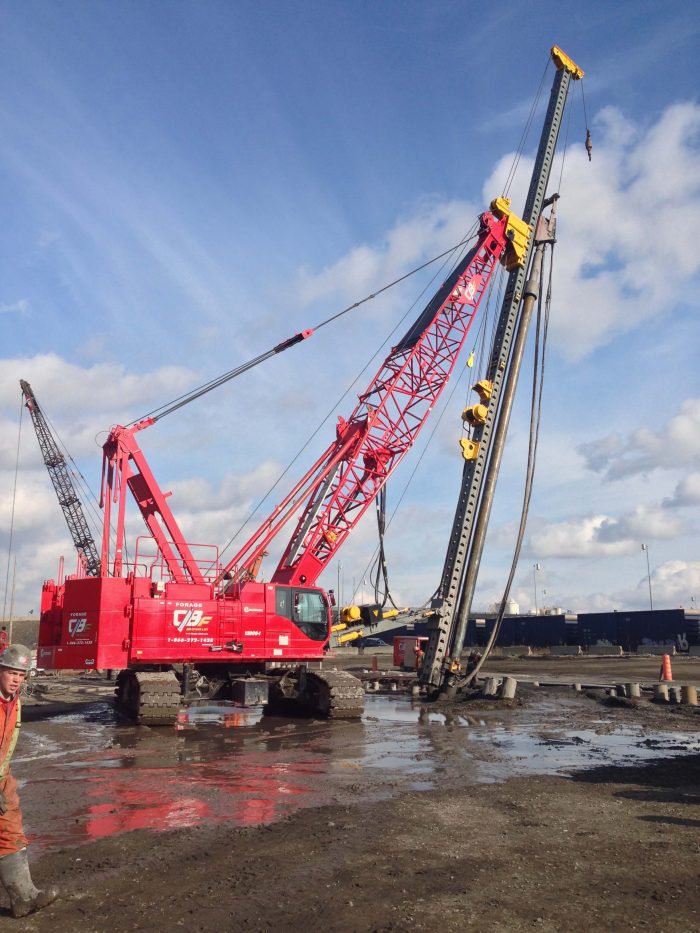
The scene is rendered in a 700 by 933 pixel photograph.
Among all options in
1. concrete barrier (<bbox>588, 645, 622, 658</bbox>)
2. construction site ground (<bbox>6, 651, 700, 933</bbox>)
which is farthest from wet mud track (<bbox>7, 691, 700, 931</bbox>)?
concrete barrier (<bbox>588, 645, 622, 658</bbox>)

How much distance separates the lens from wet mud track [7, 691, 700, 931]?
19.0 ft

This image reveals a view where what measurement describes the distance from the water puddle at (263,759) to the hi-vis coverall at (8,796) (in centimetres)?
221

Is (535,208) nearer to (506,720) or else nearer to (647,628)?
(506,720)

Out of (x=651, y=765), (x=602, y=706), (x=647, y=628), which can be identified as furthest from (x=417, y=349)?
(x=647, y=628)

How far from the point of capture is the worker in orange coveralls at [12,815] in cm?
574

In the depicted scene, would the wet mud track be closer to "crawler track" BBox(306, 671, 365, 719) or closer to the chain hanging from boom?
"crawler track" BBox(306, 671, 365, 719)

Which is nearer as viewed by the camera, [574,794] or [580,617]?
[574,794]

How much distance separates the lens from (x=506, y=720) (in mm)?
18359

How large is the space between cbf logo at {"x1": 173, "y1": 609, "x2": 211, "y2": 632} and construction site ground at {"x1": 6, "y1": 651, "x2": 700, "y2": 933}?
2963mm

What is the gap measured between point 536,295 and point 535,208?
341cm

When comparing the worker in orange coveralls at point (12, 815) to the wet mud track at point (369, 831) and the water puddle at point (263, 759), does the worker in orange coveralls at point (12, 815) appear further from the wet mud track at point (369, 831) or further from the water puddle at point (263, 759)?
the water puddle at point (263, 759)

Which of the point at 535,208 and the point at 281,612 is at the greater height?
the point at 535,208

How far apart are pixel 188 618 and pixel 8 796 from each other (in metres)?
13.3

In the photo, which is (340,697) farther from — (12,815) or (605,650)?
(605,650)
